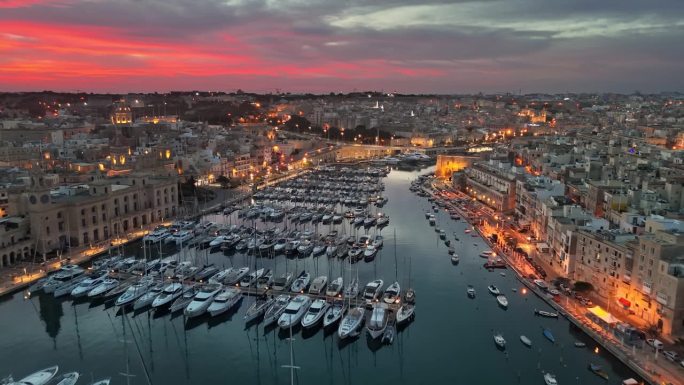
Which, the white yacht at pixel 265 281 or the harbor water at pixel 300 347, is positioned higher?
the white yacht at pixel 265 281

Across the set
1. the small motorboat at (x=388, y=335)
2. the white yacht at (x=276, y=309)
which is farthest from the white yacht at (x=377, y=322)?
the white yacht at (x=276, y=309)

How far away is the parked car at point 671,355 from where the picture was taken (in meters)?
10.9

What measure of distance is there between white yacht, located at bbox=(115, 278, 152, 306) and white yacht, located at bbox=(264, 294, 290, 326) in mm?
3811

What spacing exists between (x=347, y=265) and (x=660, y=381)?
394 inches

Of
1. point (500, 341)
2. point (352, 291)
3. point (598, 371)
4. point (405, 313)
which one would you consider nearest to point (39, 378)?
point (352, 291)

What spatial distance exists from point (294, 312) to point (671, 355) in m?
8.54

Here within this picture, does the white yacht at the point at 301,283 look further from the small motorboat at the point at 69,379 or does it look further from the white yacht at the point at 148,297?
the small motorboat at the point at 69,379

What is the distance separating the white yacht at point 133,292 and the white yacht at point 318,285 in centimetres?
470

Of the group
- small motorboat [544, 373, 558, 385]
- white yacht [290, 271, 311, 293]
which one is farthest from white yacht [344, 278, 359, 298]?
small motorboat [544, 373, 558, 385]

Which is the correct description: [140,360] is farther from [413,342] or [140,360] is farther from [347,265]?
[347,265]

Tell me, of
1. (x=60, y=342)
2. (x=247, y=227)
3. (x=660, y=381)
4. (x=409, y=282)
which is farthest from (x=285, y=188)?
(x=660, y=381)

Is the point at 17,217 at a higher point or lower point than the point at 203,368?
higher

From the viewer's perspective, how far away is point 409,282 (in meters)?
16.5

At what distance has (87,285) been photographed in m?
15.2
